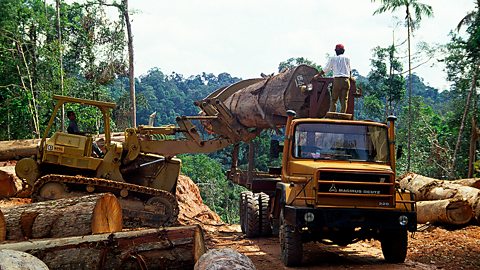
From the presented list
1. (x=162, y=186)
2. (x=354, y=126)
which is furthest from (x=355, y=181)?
(x=162, y=186)

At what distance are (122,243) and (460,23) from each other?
2629 centimetres

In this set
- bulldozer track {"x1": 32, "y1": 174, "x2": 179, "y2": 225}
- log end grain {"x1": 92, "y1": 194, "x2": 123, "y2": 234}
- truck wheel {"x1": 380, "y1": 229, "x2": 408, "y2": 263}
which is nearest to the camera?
log end grain {"x1": 92, "y1": 194, "x2": 123, "y2": 234}

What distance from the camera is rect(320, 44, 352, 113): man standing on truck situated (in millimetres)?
12273

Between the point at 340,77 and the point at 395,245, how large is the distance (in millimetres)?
3450

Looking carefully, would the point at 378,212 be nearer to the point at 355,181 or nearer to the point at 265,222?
the point at 355,181

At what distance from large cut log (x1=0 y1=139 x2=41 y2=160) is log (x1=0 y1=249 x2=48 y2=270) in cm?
1417

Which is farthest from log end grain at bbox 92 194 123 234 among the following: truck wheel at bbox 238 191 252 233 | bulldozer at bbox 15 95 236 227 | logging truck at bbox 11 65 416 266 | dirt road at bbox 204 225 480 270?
truck wheel at bbox 238 191 252 233

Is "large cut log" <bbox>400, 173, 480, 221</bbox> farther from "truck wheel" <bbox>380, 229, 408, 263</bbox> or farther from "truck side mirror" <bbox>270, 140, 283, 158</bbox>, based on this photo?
"truck side mirror" <bbox>270, 140, 283, 158</bbox>

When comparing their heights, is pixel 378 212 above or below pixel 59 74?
below

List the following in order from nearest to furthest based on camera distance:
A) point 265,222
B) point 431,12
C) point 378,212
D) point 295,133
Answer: point 378,212 → point 295,133 → point 265,222 → point 431,12

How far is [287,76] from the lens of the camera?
12.8 m

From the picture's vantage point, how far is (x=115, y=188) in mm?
14086

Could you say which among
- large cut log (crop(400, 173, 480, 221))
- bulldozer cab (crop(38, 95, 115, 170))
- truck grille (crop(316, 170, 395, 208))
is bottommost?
large cut log (crop(400, 173, 480, 221))

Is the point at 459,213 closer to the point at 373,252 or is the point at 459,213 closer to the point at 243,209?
the point at 373,252
